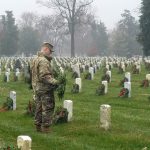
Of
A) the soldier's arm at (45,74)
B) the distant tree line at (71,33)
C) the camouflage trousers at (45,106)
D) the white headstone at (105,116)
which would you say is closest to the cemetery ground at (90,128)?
the white headstone at (105,116)

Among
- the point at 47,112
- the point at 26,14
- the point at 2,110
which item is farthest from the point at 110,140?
the point at 26,14

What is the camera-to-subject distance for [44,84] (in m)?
9.79

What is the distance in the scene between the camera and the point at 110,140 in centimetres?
909

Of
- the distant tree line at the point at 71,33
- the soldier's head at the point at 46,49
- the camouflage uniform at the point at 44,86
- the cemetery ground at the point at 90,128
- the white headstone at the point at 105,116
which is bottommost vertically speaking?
the cemetery ground at the point at 90,128

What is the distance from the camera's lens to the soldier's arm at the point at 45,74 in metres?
9.69

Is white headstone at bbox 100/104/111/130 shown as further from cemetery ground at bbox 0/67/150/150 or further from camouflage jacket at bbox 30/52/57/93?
camouflage jacket at bbox 30/52/57/93

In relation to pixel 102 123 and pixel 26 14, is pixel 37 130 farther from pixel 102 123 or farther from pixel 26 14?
pixel 26 14

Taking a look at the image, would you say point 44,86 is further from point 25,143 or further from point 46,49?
point 25,143

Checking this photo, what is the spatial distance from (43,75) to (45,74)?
5 cm

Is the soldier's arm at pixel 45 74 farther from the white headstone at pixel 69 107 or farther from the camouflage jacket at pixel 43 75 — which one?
the white headstone at pixel 69 107

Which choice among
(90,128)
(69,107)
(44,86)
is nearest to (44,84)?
→ (44,86)

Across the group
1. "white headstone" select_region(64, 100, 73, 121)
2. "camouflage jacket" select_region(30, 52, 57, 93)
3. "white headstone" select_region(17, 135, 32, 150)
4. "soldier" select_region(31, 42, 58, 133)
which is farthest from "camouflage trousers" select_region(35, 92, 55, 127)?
"white headstone" select_region(17, 135, 32, 150)

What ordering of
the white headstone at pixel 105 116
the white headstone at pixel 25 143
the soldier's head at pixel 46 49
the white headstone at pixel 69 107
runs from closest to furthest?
the white headstone at pixel 25 143 < the soldier's head at pixel 46 49 < the white headstone at pixel 105 116 < the white headstone at pixel 69 107

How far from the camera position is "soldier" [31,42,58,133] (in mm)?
9727
